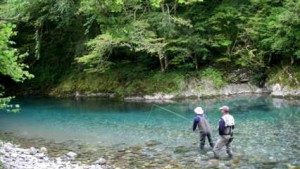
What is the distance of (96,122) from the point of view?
61.0 feet

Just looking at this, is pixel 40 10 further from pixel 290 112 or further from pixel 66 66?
pixel 290 112

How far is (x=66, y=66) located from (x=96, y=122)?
1507cm

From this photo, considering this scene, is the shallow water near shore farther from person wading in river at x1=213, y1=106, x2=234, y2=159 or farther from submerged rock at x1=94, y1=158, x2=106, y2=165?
person wading in river at x1=213, y1=106, x2=234, y2=159

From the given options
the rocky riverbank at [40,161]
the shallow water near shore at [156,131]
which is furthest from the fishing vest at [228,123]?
the rocky riverbank at [40,161]

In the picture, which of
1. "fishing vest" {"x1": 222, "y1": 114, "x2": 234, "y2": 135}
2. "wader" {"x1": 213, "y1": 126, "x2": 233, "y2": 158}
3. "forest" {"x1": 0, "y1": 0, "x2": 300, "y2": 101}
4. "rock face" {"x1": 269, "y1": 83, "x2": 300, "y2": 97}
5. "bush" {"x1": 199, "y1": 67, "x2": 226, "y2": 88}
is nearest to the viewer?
"fishing vest" {"x1": 222, "y1": 114, "x2": 234, "y2": 135}

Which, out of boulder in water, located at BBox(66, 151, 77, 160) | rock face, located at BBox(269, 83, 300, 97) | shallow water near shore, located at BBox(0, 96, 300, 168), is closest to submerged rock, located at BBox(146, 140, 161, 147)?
shallow water near shore, located at BBox(0, 96, 300, 168)

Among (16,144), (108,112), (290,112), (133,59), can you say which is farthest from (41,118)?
(290,112)

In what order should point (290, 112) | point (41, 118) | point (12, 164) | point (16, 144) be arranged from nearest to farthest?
point (12, 164) < point (16, 144) < point (290, 112) < point (41, 118)

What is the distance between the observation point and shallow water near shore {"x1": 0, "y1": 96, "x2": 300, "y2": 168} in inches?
438

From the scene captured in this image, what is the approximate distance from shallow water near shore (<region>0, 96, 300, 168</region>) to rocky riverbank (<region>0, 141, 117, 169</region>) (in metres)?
0.41

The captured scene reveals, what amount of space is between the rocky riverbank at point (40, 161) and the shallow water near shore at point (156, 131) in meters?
0.41

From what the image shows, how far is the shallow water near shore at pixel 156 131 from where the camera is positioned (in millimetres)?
11117

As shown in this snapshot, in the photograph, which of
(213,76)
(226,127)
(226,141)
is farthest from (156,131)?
(213,76)

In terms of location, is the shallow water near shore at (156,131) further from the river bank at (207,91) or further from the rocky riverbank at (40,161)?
the river bank at (207,91)
